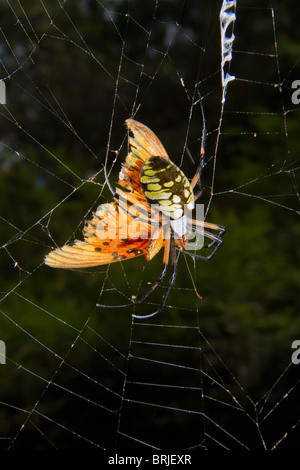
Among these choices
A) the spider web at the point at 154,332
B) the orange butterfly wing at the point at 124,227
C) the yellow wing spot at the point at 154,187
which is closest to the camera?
the orange butterfly wing at the point at 124,227

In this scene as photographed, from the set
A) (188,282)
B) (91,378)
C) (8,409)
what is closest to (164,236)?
(188,282)

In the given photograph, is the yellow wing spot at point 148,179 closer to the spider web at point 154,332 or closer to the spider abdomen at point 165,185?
the spider abdomen at point 165,185

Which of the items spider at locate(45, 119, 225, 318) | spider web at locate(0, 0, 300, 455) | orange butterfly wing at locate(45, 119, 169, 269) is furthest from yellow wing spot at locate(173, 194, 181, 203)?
spider web at locate(0, 0, 300, 455)

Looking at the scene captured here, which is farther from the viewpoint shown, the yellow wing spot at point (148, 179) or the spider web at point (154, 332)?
the spider web at point (154, 332)

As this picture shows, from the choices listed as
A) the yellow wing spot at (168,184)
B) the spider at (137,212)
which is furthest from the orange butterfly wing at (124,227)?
the yellow wing spot at (168,184)

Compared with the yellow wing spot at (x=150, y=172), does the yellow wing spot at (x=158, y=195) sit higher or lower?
lower

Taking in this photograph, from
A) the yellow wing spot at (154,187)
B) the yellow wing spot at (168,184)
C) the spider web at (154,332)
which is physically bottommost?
the spider web at (154,332)

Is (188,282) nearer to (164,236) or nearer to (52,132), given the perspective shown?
(164,236)

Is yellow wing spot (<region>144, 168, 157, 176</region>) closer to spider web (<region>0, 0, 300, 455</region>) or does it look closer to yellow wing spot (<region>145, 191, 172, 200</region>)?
yellow wing spot (<region>145, 191, 172, 200</region>)
